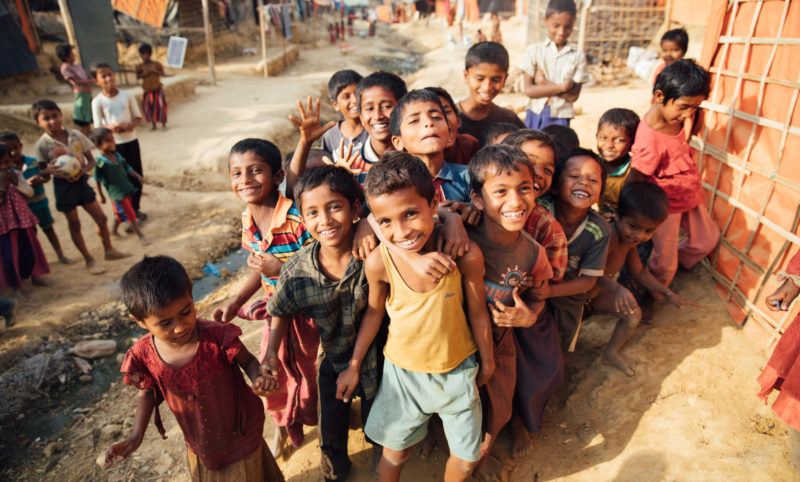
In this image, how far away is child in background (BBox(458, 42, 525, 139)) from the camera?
3012mm

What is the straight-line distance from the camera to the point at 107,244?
477 centimetres

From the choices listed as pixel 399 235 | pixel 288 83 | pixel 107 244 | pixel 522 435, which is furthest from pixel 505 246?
pixel 288 83

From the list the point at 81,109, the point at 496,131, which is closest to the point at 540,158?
the point at 496,131

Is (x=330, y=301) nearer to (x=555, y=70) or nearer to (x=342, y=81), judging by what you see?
(x=342, y=81)

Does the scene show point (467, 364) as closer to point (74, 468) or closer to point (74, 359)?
point (74, 468)

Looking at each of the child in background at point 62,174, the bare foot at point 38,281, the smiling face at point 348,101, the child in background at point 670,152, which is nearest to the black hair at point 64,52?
Answer: the child in background at point 62,174

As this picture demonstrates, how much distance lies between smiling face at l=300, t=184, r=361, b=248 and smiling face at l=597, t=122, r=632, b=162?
76.9 inches

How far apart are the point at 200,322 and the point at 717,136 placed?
3350 mm

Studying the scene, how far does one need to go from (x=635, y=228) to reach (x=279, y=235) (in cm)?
186

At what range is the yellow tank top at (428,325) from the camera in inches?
67.4

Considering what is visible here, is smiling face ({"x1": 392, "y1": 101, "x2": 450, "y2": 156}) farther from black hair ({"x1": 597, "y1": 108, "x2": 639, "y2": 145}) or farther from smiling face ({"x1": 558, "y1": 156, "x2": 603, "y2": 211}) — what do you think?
black hair ({"x1": 597, "y1": 108, "x2": 639, "y2": 145})

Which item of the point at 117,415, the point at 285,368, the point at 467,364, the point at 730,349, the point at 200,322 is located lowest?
the point at 117,415

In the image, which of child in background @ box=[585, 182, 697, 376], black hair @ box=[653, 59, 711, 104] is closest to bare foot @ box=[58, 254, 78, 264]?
child in background @ box=[585, 182, 697, 376]

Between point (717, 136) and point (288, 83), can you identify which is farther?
point (288, 83)
